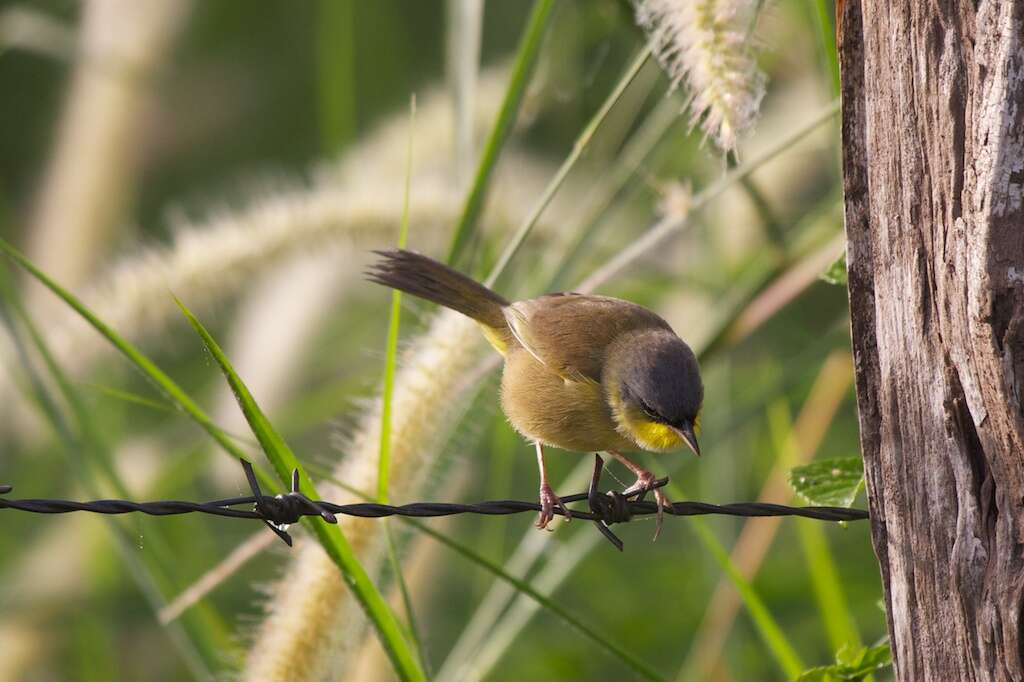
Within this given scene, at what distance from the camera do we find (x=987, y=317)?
1455 mm

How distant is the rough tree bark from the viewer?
57.0 inches

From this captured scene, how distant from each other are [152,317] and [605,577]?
2693 mm

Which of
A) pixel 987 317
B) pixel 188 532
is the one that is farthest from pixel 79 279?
pixel 987 317

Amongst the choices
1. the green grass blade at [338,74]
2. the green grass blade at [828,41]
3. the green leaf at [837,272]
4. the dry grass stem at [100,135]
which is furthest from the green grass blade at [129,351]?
the dry grass stem at [100,135]

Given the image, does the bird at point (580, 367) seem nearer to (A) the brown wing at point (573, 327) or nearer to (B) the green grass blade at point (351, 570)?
(A) the brown wing at point (573, 327)

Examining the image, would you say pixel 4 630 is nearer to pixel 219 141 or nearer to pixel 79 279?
pixel 79 279

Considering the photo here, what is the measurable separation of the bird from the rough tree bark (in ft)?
2.02

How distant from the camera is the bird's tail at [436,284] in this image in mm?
2275

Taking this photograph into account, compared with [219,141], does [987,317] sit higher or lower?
lower

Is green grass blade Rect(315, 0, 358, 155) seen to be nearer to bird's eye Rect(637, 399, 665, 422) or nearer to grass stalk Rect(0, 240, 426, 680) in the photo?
bird's eye Rect(637, 399, 665, 422)

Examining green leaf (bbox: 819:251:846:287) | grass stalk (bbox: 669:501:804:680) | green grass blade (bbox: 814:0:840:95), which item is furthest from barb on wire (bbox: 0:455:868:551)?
green grass blade (bbox: 814:0:840:95)

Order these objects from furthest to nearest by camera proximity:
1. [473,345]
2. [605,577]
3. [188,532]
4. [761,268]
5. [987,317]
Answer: [605,577], [188,532], [761,268], [473,345], [987,317]

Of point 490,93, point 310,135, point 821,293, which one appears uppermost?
point 310,135

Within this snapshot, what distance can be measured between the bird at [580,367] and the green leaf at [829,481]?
301mm
